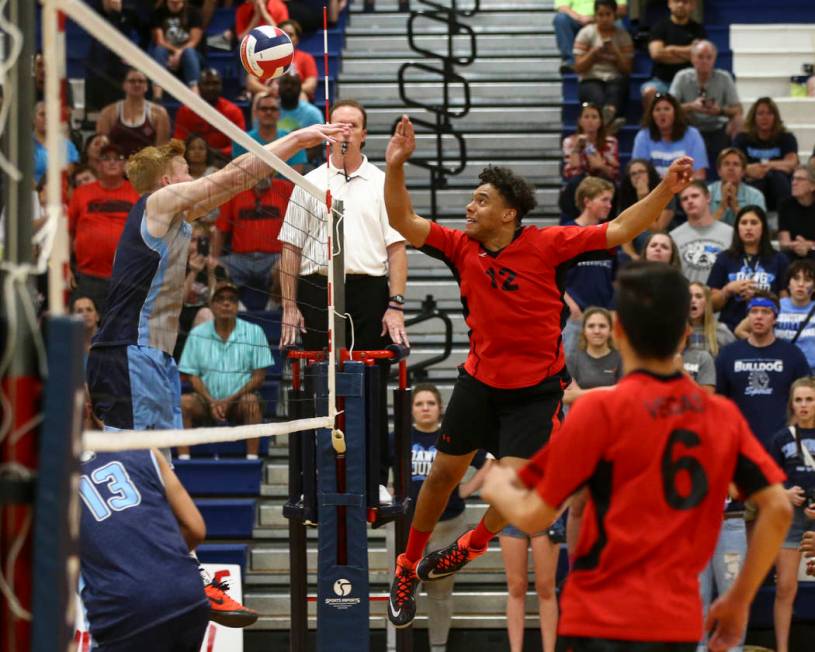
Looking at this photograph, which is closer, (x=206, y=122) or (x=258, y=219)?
(x=258, y=219)

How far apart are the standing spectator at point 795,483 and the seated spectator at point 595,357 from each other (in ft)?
4.24

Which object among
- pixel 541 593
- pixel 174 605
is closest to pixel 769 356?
pixel 541 593

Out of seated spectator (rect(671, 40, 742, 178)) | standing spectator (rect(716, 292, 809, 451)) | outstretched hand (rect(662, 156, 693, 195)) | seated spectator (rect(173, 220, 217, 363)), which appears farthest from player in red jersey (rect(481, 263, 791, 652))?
seated spectator (rect(671, 40, 742, 178))

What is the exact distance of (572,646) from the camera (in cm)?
375

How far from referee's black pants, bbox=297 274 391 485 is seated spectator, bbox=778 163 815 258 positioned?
16.5 feet

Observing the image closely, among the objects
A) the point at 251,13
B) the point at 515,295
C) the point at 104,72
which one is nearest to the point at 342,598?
the point at 515,295

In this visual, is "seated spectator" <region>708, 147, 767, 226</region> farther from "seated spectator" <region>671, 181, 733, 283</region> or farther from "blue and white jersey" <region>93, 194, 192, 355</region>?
"blue and white jersey" <region>93, 194, 192, 355</region>

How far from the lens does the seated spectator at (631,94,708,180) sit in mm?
12227

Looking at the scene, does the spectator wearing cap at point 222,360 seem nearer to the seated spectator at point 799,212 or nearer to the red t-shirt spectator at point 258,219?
the red t-shirt spectator at point 258,219

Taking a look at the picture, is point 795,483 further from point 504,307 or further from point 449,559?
point 504,307

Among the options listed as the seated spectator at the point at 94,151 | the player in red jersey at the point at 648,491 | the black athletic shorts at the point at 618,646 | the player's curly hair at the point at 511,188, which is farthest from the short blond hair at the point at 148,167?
the seated spectator at the point at 94,151

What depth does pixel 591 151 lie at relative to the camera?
12109 millimetres

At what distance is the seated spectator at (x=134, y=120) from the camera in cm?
1153

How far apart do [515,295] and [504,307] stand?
0.08 metres
